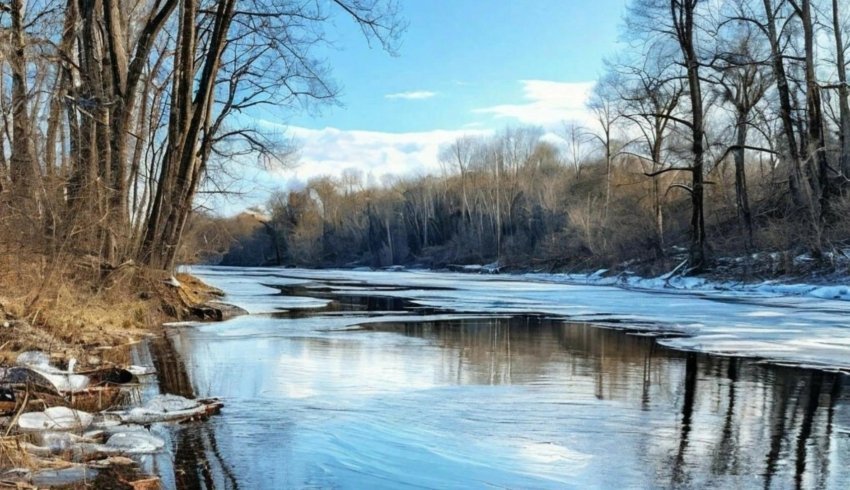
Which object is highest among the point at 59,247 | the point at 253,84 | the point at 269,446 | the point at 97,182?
the point at 253,84

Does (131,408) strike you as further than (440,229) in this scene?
No

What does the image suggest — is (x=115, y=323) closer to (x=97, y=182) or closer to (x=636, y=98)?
(x=97, y=182)

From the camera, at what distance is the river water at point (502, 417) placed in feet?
15.2

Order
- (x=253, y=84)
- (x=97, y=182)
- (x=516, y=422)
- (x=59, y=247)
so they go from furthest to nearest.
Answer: (x=253, y=84) < (x=97, y=182) < (x=59, y=247) < (x=516, y=422)

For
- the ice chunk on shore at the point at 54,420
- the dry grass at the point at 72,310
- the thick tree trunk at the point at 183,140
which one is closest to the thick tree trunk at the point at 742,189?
the thick tree trunk at the point at 183,140

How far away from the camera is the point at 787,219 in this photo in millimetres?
28297

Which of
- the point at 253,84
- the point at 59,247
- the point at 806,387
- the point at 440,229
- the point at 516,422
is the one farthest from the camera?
the point at 440,229

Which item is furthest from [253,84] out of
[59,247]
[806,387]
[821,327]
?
[806,387]

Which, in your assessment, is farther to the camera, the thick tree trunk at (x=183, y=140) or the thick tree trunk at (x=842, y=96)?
the thick tree trunk at (x=842, y=96)

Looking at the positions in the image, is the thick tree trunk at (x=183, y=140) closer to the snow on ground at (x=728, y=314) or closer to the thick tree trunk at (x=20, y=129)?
the snow on ground at (x=728, y=314)

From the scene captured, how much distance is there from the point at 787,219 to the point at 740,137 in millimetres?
6000

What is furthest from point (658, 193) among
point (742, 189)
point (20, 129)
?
point (20, 129)

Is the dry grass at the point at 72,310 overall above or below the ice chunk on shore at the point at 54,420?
above

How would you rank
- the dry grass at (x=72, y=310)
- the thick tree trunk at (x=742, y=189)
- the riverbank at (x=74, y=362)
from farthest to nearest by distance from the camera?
the thick tree trunk at (x=742, y=189), the dry grass at (x=72, y=310), the riverbank at (x=74, y=362)
